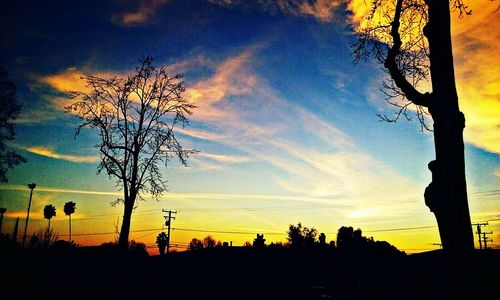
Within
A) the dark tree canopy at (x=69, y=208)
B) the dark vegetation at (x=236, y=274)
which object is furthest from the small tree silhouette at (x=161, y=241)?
the dark vegetation at (x=236, y=274)

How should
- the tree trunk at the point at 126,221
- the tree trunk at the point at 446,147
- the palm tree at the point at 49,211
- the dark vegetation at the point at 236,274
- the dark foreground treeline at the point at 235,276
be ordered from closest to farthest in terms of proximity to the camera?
the tree trunk at the point at 446,147 → the dark foreground treeline at the point at 235,276 → the dark vegetation at the point at 236,274 → the tree trunk at the point at 126,221 → the palm tree at the point at 49,211

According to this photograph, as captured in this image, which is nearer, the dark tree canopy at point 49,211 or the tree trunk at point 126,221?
the tree trunk at point 126,221

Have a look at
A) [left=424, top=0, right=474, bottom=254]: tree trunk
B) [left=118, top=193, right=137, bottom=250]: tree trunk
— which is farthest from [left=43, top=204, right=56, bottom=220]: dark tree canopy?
[left=424, top=0, right=474, bottom=254]: tree trunk

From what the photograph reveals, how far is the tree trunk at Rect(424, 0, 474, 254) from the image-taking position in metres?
4.29

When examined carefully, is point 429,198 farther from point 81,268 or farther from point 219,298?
point 81,268

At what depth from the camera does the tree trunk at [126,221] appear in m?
19.4

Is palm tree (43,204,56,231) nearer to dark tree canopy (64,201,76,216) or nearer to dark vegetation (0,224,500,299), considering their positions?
dark tree canopy (64,201,76,216)

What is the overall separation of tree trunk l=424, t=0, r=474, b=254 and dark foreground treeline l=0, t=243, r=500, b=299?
0.39 m

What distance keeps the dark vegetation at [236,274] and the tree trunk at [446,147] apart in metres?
0.39

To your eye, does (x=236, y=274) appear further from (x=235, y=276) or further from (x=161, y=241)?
(x=161, y=241)

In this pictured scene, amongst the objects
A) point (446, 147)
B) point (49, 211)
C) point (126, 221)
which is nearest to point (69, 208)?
→ point (49, 211)

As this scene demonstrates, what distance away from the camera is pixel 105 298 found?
439 inches

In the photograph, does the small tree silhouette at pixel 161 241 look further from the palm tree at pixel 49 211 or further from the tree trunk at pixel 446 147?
the tree trunk at pixel 446 147

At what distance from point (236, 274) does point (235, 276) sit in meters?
0.35
